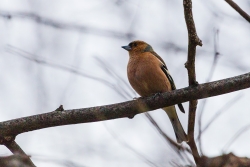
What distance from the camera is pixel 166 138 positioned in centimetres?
210

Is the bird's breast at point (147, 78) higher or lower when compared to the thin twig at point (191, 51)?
higher

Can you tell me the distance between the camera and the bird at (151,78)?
643 centimetres

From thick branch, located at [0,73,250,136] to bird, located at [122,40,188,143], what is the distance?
5.01 ft

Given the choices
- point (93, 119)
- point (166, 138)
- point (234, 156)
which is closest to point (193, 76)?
point (93, 119)

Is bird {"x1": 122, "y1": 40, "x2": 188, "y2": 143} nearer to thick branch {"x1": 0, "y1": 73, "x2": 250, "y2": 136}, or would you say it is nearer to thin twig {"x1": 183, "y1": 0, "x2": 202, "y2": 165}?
thick branch {"x1": 0, "y1": 73, "x2": 250, "y2": 136}

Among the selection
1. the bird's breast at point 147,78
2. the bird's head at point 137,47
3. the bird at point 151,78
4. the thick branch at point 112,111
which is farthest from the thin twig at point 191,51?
the bird's head at point 137,47

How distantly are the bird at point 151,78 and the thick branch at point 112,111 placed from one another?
153cm

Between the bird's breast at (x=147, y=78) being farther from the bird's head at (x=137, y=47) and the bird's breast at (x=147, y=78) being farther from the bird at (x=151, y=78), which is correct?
the bird's head at (x=137, y=47)

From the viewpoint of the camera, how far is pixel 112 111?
468 centimetres

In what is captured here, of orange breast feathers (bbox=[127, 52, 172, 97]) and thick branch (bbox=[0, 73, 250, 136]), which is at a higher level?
orange breast feathers (bbox=[127, 52, 172, 97])

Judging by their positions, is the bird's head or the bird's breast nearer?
the bird's breast

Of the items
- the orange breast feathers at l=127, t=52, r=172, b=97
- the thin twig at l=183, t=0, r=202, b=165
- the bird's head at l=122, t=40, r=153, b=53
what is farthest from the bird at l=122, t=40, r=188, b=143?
the thin twig at l=183, t=0, r=202, b=165

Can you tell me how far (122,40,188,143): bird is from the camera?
21.1 feet

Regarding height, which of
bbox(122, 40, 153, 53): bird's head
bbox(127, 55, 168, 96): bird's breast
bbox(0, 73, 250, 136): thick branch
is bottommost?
bbox(0, 73, 250, 136): thick branch
